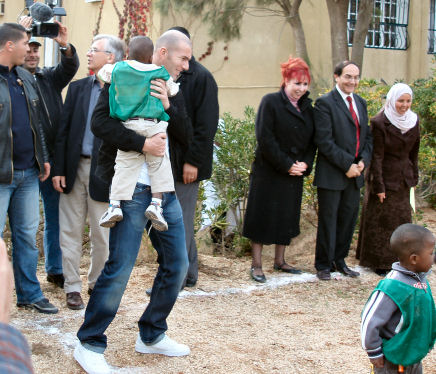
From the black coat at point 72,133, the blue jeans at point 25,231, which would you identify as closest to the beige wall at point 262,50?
the black coat at point 72,133

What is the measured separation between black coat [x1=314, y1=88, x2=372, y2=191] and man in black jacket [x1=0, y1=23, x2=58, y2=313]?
2.65m

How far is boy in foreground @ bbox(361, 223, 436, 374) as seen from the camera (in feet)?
10.2

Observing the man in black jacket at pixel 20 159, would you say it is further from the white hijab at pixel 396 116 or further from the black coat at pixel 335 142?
the white hijab at pixel 396 116

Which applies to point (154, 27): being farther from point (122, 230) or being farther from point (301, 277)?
point (122, 230)

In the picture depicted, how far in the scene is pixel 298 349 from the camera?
15.1 ft

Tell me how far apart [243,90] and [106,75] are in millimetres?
11892

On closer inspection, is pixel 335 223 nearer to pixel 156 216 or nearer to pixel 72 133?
pixel 72 133

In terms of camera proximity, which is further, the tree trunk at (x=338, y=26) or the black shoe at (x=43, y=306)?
the tree trunk at (x=338, y=26)

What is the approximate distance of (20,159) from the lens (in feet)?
16.0

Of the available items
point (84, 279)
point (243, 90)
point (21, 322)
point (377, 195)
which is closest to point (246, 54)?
point (243, 90)

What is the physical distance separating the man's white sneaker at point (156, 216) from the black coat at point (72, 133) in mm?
1355

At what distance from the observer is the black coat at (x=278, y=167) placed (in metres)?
6.23

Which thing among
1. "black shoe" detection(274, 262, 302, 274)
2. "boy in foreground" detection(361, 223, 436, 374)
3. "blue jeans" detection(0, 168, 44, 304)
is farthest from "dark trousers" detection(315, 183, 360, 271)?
"boy in foreground" detection(361, 223, 436, 374)

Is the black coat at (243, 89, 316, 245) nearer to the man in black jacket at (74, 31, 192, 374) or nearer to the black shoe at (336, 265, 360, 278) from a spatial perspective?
the black shoe at (336, 265, 360, 278)
